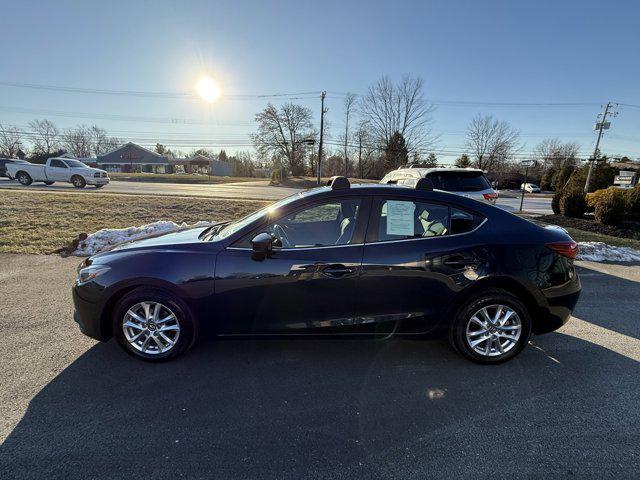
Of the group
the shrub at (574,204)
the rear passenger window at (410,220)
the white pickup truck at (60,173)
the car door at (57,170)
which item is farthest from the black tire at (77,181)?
the shrub at (574,204)

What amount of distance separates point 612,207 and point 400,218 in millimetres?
12117

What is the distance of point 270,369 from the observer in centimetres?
300

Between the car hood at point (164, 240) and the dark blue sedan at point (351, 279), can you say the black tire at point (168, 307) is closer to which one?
the dark blue sedan at point (351, 279)

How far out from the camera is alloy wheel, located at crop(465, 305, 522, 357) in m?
3.06

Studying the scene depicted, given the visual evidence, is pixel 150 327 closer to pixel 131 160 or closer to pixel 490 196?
pixel 490 196

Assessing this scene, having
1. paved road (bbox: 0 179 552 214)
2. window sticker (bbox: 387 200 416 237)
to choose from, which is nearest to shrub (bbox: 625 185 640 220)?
paved road (bbox: 0 179 552 214)

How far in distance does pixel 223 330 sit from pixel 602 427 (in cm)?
295

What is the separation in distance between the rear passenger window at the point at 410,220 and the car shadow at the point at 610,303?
2.62 m

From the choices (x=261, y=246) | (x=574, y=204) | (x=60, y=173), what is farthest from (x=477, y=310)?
(x=60, y=173)

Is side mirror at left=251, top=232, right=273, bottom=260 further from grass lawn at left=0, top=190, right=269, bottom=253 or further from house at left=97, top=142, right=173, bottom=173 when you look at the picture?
house at left=97, top=142, right=173, bottom=173

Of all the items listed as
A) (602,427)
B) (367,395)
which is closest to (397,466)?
(367,395)

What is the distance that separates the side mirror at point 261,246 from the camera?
278cm

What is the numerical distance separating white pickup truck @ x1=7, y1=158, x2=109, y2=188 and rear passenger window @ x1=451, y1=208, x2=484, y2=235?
69.0 ft

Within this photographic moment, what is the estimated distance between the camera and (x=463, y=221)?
3.06 m
